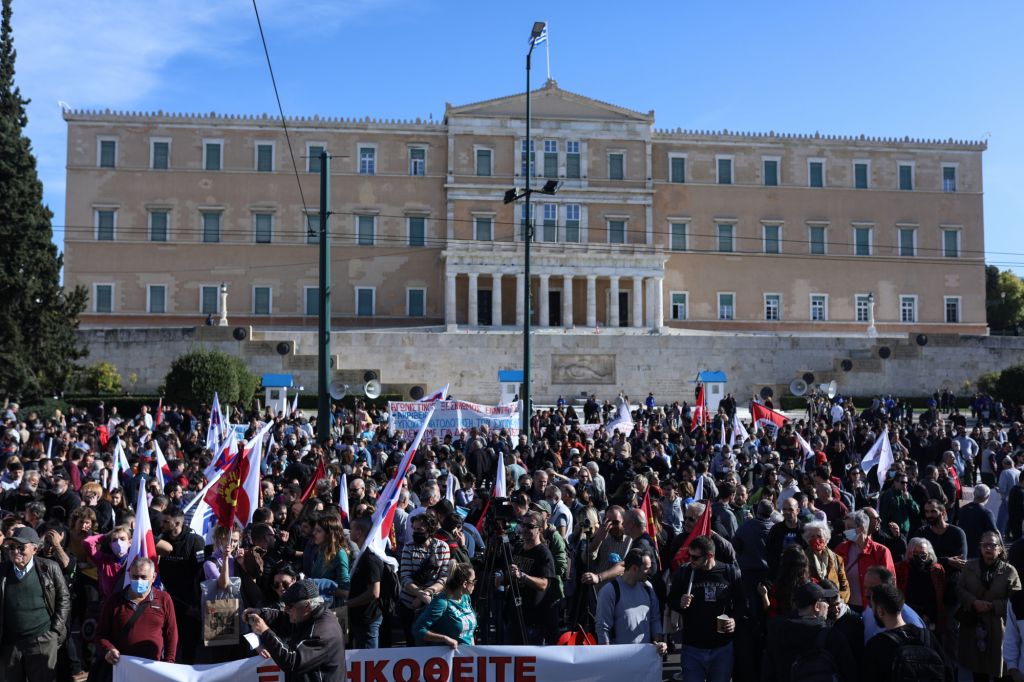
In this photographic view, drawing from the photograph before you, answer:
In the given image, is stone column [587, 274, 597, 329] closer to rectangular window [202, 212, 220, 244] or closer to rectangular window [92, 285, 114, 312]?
rectangular window [202, 212, 220, 244]

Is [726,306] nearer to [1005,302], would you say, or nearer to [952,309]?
[952,309]

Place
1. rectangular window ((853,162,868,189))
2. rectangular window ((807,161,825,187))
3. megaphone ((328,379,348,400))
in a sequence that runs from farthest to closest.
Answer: rectangular window ((853,162,868,189)) → rectangular window ((807,161,825,187)) → megaphone ((328,379,348,400))

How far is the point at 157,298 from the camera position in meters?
50.8

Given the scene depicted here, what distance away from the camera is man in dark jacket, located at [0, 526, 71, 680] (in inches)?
267

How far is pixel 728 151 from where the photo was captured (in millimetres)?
54719

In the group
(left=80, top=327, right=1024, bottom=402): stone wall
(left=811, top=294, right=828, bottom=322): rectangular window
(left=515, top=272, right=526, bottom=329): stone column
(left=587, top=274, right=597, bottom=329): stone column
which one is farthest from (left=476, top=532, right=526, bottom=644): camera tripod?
(left=811, top=294, right=828, bottom=322): rectangular window

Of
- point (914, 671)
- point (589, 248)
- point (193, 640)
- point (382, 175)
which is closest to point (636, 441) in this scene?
point (193, 640)

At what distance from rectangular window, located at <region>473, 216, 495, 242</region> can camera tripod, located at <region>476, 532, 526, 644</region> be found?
4353 cm

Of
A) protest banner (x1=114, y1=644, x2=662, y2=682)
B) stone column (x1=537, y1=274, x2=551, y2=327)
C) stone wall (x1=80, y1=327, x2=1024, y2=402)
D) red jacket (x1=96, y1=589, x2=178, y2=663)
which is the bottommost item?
protest banner (x1=114, y1=644, x2=662, y2=682)

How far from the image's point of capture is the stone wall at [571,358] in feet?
132

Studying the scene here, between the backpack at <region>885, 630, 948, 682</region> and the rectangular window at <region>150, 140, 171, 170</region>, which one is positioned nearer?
the backpack at <region>885, 630, 948, 682</region>

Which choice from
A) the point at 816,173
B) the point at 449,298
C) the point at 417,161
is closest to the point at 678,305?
the point at 816,173

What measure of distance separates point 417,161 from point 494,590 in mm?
45763

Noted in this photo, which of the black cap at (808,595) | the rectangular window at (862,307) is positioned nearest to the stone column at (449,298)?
the rectangular window at (862,307)
